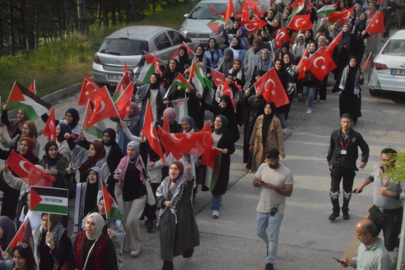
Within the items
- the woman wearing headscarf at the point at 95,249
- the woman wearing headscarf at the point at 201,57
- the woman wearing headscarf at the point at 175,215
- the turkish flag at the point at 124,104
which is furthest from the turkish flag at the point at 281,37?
the woman wearing headscarf at the point at 95,249

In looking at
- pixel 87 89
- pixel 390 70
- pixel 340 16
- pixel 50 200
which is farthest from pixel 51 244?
pixel 340 16

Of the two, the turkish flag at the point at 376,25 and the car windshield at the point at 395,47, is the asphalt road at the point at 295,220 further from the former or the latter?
the turkish flag at the point at 376,25

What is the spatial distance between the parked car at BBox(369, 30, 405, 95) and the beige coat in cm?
583

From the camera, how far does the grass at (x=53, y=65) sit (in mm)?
19422

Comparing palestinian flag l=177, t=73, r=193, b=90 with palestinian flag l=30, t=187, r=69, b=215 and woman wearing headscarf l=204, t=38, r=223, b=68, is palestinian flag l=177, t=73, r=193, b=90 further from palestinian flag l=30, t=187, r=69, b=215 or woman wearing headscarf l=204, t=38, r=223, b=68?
palestinian flag l=30, t=187, r=69, b=215

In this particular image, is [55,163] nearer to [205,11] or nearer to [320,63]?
[320,63]

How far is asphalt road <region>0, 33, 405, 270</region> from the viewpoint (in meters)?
9.52

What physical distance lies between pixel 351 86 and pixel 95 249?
861cm

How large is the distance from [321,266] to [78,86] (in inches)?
463

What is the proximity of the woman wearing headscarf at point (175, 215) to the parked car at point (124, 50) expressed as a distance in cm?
962

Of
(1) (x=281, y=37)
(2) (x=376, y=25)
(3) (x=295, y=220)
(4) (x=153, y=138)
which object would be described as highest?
(2) (x=376, y=25)

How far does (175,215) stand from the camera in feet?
29.4

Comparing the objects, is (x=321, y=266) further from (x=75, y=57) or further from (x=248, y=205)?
(x=75, y=57)

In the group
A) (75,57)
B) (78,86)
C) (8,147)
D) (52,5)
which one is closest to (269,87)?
(8,147)
